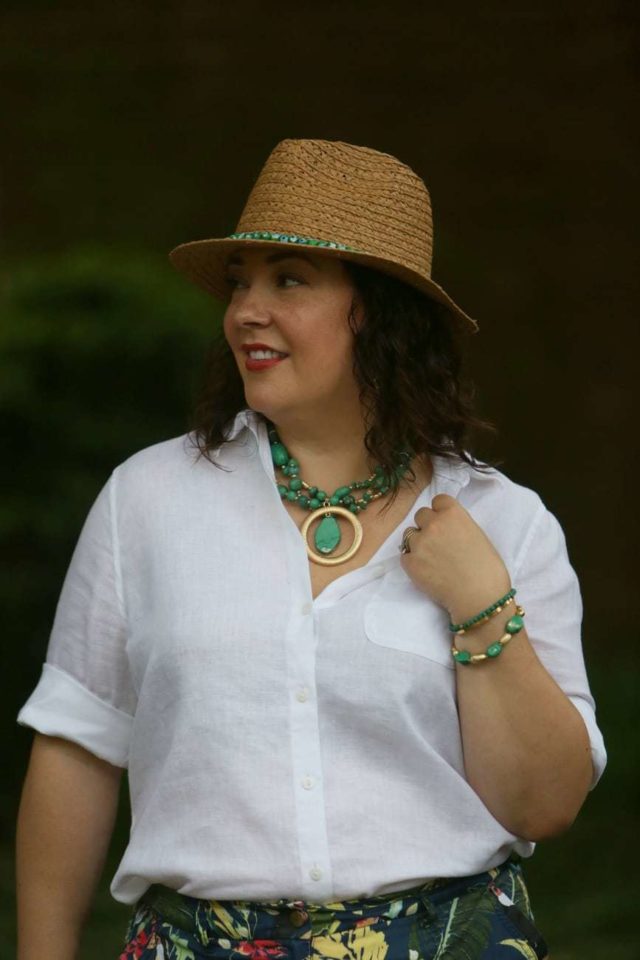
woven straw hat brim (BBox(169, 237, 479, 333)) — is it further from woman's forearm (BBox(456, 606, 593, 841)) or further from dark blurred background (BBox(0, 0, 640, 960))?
dark blurred background (BBox(0, 0, 640, 960))

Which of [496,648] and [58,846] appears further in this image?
[58,846]

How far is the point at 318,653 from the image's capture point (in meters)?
2.18

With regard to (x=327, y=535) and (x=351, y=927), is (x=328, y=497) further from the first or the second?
(x=351, y=927)

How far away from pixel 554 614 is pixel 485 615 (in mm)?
163

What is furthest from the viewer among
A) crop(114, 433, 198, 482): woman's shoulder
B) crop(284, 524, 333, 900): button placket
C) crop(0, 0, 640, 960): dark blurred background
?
crop(0, 0, 640, 960): dark blurred background

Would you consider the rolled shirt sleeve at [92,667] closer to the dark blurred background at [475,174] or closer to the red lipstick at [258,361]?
the red lipstick at [258,361]

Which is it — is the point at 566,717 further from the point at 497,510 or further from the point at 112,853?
the point at 112,853

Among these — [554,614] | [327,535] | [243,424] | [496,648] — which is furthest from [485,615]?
[243,424]

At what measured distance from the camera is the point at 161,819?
220 centimetres

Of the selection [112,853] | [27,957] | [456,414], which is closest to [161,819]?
[27,957]

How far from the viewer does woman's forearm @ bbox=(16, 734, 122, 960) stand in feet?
7.47

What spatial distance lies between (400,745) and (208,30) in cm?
321

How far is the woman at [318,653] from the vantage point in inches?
84.9

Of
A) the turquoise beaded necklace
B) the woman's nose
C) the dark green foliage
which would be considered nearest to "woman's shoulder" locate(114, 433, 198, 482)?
the turquoise beaded necklace
